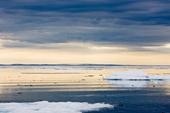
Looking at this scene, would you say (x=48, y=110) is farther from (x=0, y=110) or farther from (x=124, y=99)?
(x=124, y=99)

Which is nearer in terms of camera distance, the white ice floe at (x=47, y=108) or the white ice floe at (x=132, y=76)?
the white ice floe at (x=47, y=108)

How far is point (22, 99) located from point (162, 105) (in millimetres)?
11633

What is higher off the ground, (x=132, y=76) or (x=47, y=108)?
(x=132, y=76)

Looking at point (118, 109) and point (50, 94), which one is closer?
point (118, 109)

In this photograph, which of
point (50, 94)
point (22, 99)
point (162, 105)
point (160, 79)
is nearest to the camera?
point (162, 105)

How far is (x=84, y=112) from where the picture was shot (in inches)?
719

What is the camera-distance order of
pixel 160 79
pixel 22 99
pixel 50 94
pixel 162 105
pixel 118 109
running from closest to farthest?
pixel 118 109, pixel 162 105, pixel 22 99, pixel 50 94, pixel 160 79

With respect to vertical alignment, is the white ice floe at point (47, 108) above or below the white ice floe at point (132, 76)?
below

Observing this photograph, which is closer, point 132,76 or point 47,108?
point 47,108

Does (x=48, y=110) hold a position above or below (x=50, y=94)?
below

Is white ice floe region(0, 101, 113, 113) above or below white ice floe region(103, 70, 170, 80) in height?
below

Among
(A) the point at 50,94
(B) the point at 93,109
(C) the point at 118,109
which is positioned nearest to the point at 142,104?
(C) the point at 118,109

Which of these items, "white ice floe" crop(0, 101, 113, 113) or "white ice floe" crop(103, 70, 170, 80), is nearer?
"white ice floe" crop(0, 101, 113, 113)

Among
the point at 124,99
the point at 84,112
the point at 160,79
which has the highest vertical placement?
the point at 160,79
